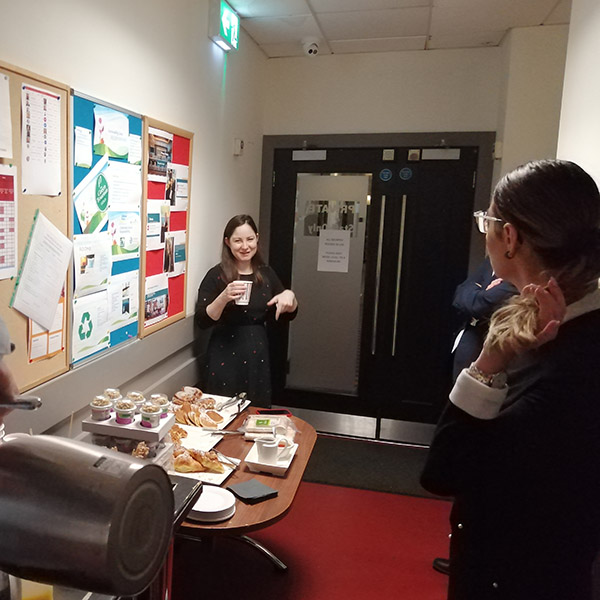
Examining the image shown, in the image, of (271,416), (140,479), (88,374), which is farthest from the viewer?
(271,416)

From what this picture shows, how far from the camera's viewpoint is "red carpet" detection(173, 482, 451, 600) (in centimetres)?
221

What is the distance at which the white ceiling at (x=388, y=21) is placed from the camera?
9.64ft

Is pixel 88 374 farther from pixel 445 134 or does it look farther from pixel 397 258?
pixel 445 134

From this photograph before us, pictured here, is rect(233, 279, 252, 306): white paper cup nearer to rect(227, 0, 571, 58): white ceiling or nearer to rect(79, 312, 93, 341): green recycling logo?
rect(79, 312, 93, 341): green recycling logo

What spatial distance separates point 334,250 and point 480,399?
3.01 metres

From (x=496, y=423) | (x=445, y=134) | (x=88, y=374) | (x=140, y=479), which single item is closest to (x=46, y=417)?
(x=88, y=374)

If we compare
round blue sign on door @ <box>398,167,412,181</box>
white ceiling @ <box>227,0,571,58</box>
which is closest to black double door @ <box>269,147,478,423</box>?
round blue sign on door @ <box>398,167,412,181</box>

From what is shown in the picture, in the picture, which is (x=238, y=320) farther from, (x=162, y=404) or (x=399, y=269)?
(x=399, y=269)

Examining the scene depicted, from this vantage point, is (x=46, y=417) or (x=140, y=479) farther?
(x=46, y=417)

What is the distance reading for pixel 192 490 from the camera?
0.99 m

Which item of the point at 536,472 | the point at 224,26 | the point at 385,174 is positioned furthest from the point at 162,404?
the point at 385,174

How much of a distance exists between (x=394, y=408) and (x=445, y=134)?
207 centimetres

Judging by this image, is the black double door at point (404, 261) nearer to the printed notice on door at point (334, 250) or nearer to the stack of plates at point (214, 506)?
the printed notice on door at point (334, 250)

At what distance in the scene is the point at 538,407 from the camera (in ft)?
3.16
